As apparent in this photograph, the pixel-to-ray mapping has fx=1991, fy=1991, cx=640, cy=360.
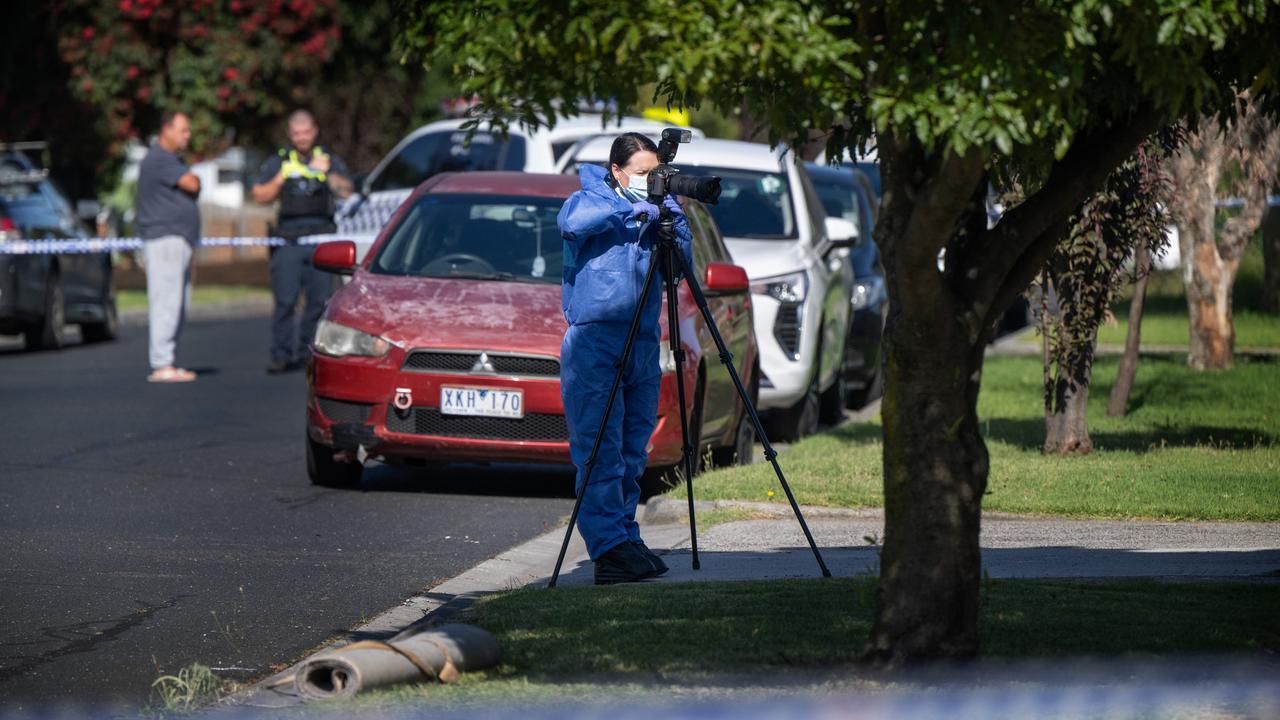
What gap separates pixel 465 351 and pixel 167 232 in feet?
22.2

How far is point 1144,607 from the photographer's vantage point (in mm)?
6559

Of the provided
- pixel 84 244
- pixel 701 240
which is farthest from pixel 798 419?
pixel 84 244

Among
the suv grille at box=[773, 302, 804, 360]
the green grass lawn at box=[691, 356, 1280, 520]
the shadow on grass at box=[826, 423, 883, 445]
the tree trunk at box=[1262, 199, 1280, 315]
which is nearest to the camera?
the green grass lawn at box=[691, 356, 1280, 520]

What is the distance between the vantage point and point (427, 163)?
19188mm

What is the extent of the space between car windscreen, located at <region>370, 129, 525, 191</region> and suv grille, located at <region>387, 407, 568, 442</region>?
Result: 8287 mm

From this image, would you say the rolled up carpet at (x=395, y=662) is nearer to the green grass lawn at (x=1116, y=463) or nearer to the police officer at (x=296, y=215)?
the green grass lawn at (x=1116, y=463)

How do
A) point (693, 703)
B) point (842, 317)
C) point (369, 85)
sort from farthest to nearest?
point (369, 85), point (842, 317), point (693, 703)

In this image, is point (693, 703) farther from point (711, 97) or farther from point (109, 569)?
point (109, 569)

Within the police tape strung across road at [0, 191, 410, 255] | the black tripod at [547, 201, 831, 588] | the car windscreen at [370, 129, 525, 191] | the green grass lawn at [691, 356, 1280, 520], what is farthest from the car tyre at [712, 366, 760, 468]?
the car windscreen at [370, 129, 525, 191]

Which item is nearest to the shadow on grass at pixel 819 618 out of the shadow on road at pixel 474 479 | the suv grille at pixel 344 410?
the suv grille at pixel 344 410

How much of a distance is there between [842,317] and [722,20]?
938 cm

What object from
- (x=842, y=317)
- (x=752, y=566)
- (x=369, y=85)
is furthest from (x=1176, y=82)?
(x=369, y=85)

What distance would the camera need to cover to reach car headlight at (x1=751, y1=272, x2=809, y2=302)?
12.8 metres

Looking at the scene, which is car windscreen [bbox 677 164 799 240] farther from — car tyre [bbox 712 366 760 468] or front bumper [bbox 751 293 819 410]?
car tyre [bbox 712 366 760 468]
